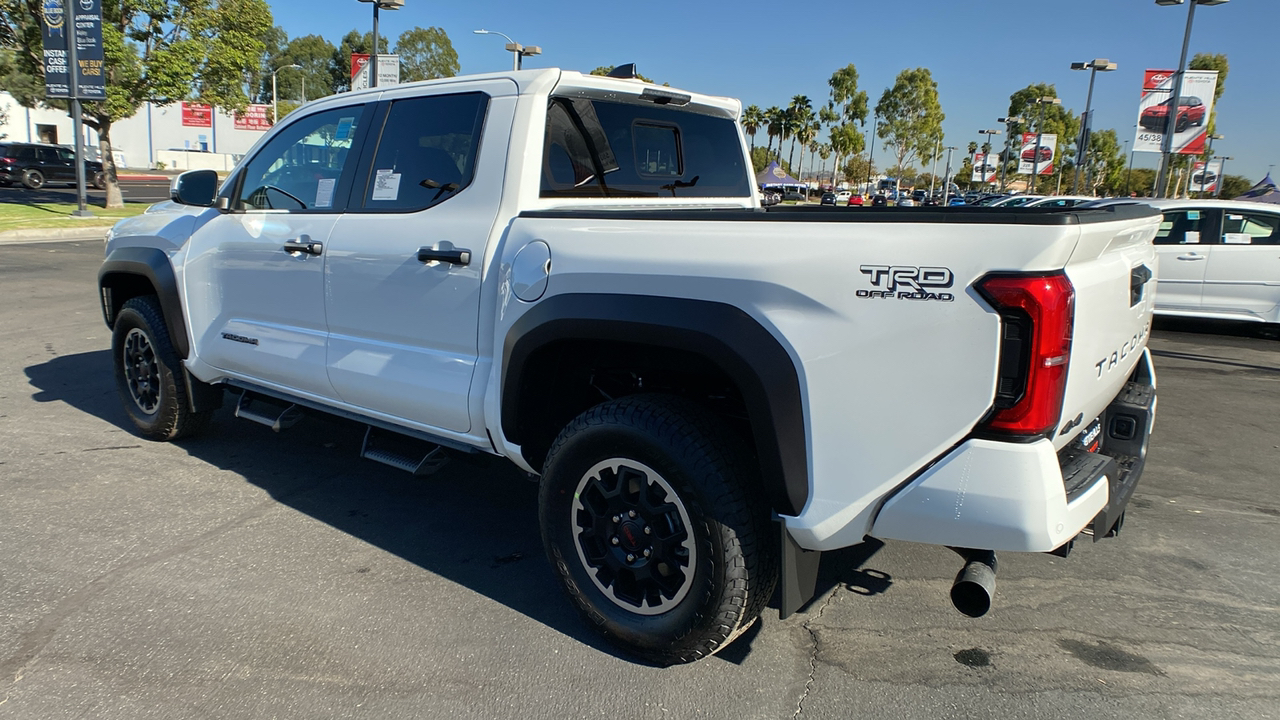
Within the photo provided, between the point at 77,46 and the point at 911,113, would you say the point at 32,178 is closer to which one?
the point at 77,46

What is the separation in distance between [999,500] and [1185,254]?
9994mm

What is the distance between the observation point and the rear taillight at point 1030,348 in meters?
2.09

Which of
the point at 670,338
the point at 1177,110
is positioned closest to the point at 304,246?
the point at 670,338

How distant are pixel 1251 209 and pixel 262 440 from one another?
428 inches

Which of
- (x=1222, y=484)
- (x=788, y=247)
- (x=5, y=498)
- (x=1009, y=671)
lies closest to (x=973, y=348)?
(x=788, y=247)

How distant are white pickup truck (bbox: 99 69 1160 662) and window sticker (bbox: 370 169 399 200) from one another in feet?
0.05

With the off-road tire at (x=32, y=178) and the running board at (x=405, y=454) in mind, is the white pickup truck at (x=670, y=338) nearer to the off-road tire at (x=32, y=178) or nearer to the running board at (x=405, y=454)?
the running board at (x=405, y=454)

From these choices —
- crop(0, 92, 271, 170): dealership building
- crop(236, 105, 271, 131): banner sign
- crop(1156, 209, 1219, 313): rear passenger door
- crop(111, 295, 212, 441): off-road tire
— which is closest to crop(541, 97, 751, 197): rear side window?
crop(111, 295, 212, 441): off-road tire

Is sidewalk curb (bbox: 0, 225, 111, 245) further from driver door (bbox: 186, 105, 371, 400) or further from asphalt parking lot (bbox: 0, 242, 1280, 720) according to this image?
driver door (bbox: 186, 105, 371, 400)

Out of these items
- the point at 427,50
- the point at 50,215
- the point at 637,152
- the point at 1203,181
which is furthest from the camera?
the point at 427,50

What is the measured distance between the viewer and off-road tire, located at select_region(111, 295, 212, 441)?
4730mm

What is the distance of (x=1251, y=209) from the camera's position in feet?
33.3

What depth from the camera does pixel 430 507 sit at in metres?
4.22

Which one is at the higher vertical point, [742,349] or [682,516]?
[742,349]
